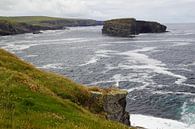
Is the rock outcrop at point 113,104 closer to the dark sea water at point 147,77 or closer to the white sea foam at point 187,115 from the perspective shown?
the dark sea water at point 147,77

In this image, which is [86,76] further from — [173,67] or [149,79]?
[173,67]

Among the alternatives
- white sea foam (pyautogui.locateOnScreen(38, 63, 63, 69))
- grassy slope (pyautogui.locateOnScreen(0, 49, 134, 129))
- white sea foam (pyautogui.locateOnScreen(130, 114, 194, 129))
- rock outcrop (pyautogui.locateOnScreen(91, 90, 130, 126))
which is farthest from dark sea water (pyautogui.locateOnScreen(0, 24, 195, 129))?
grassy slope (pyautogui.locateOnScreen(0, 49, 134, 129))

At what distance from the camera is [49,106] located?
2088 centimetres

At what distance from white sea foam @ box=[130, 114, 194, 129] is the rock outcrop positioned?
12.0 meters

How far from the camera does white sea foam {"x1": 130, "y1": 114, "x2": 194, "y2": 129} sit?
48316mm

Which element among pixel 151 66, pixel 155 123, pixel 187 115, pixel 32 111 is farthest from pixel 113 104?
pixel 151 66

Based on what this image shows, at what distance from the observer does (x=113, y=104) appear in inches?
1410

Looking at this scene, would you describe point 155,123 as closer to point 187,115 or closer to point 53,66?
point 187,115

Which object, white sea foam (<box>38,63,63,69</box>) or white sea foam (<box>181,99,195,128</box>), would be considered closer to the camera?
white sea foam (<box>181,99,195,128</box>)

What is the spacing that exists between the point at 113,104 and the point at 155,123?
16299 mm

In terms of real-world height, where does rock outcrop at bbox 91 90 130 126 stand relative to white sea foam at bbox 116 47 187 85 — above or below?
above

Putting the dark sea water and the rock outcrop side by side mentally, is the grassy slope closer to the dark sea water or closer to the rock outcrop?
the rock outcrop

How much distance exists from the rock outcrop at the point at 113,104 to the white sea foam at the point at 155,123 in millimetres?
11967

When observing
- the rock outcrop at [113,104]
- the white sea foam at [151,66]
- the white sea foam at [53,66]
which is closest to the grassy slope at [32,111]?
the rock outcrop at [113,104]
